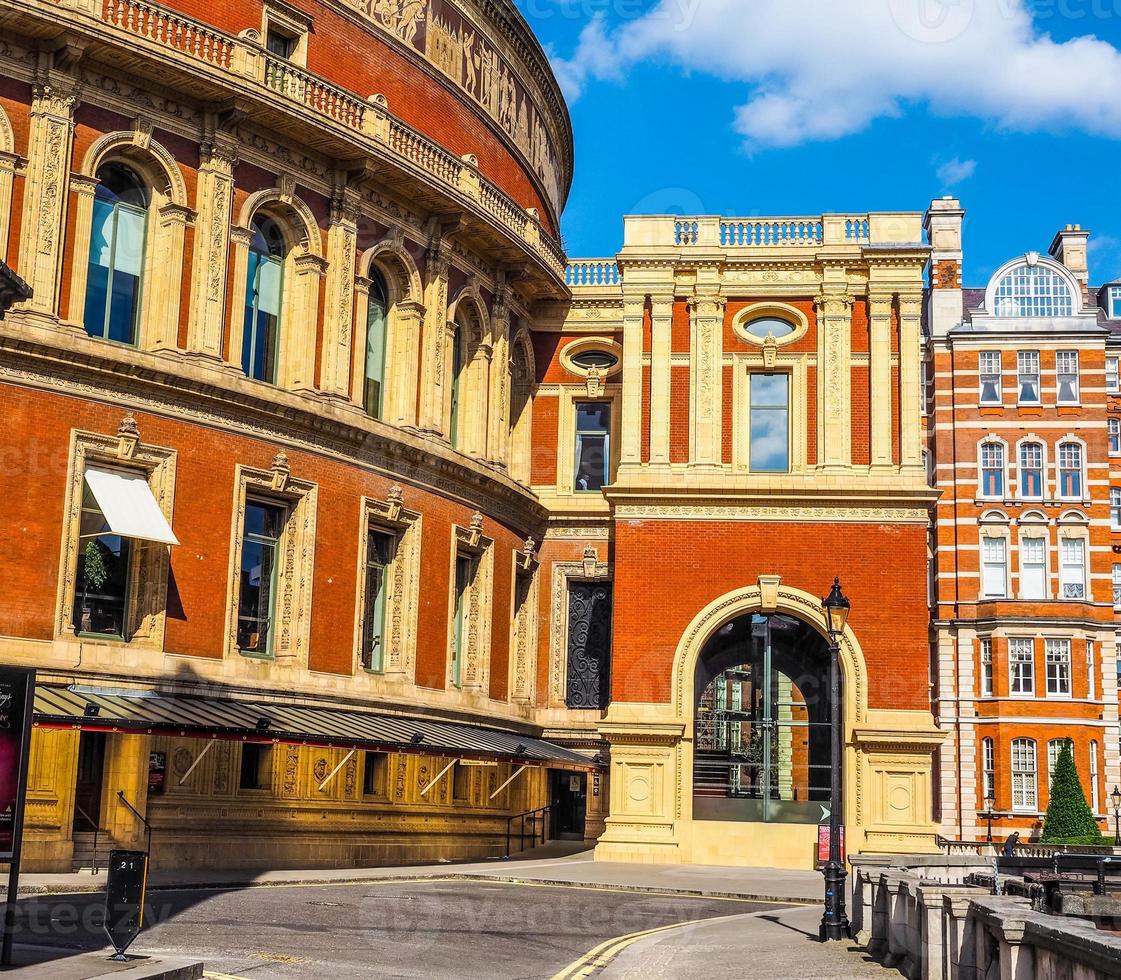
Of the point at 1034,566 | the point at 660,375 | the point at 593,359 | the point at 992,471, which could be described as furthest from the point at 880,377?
the point at 1034,566

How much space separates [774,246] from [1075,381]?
2799 cm

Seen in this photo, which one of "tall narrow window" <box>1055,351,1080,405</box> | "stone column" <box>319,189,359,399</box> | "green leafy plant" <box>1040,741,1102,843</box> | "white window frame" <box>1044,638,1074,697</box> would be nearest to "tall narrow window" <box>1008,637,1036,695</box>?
"white window frame" <box>1044,638,1074,697</box>

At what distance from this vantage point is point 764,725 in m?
37.1

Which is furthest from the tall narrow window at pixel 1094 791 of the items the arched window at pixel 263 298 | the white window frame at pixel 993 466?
the arched window at pixel 263 298

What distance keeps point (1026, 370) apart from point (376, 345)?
121 ft

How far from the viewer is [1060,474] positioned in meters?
61.8

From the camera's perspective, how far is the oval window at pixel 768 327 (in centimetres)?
3919

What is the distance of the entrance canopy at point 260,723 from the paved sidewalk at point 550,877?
2328 millimetres

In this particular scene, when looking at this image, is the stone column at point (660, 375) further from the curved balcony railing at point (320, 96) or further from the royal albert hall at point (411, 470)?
the curved balcony railing at point (320, 96)

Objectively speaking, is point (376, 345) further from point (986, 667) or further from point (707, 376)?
point (986, 667)

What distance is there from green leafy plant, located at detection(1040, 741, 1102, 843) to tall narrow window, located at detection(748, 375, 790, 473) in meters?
21.7

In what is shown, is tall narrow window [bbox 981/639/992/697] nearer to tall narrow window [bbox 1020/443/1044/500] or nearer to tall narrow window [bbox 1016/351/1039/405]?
tall narrow window [bbox 1020/443/1044/500]

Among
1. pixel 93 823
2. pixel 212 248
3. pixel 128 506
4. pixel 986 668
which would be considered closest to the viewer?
pixel 93 823

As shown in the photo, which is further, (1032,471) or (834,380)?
(1032,471)
